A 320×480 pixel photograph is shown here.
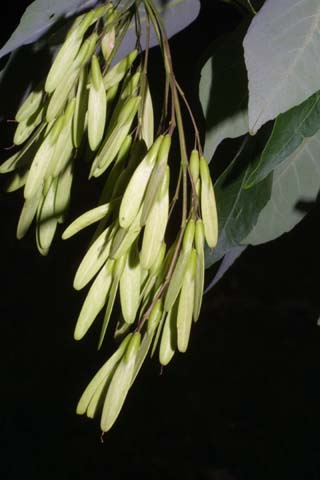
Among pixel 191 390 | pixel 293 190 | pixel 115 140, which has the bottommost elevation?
pixel 191 390

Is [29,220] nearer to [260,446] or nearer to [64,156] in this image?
[64,156]

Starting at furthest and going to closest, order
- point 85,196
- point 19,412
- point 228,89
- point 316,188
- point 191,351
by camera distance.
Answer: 1. point 191,351
2. point 19,412
3. point 85,196
4. point 316,188
5. point 228,89

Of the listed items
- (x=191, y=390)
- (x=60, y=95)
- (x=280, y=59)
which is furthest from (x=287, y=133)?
(x=191, y=390)

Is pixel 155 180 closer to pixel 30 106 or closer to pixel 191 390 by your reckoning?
pixel 30 106

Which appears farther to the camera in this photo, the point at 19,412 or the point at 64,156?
the point at 19,412

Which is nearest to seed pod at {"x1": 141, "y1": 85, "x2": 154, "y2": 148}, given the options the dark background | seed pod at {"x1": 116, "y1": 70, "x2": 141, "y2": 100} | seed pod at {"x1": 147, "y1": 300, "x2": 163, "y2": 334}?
seed pod at {"x1": 116, "y1": 70, "x2": 141, "y2": 100}

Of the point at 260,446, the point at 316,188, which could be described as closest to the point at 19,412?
the point at 260,446

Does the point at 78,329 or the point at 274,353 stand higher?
the point at 78,329
